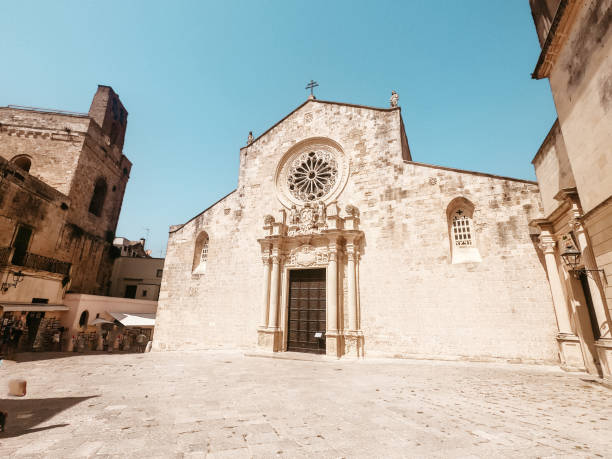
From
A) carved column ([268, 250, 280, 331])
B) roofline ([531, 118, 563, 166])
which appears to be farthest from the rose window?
roofline ([531, 118, 563, 166])

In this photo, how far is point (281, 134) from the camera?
52.3 ft

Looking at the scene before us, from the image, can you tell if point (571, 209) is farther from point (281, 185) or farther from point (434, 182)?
point (281, 185)

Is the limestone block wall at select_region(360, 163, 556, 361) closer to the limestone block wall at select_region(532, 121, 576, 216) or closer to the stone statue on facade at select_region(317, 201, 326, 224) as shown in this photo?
the limestone block wall at select_region(532, 121, 576, 216)

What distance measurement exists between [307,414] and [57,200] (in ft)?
65.2

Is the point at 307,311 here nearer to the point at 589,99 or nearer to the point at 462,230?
the point at 462,230

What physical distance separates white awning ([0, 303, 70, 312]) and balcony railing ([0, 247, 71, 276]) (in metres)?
1.88

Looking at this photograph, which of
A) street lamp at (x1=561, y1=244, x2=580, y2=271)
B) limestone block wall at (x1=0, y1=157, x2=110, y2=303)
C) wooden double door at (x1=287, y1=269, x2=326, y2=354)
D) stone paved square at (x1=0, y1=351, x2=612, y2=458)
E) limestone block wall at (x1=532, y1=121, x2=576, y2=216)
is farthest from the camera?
limestone block wall at (x1=0, y1=157, x2=110, y2=303)

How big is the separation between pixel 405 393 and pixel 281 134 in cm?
1343

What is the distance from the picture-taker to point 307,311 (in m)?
12.8

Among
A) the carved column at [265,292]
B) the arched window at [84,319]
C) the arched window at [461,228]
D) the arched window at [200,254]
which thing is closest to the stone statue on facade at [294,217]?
the carved column at [265,292]

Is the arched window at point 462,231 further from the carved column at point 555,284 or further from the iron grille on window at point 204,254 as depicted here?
the iron grille on window at point 204,254

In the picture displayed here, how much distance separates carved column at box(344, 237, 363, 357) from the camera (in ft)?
36.7

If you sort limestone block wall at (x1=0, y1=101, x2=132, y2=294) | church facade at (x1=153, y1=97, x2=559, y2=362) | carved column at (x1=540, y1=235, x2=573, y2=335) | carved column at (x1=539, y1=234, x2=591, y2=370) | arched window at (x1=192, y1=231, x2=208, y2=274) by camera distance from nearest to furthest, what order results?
carved column at (x1=539, y1=234, x2=591, y2=370) → carved column at (x1=540, y1=235, x2=573, y2=335) → church facade at (x1=153, y1=97, x2=559, y2=362) → arched window at (x1=192, y1=231, x2=208, y2=274) → limestone block wall at (x1=0, y1=101, x2=132, y2=294)

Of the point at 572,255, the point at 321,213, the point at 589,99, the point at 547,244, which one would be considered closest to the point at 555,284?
the point at 547,244
